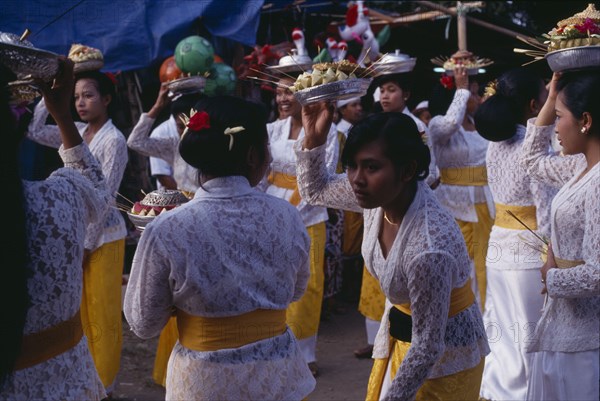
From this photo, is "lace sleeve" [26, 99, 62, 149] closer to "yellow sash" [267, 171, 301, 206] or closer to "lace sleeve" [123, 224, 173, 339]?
"yellow sash" [267, 171, 301, 206]

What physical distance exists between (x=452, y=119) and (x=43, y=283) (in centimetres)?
448

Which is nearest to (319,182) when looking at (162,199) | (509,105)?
(162,199)

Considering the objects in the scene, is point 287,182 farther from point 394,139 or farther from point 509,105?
point 394,139

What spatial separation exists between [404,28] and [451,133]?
4609 millimetres

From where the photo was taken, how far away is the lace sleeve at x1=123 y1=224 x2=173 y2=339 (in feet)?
8.07

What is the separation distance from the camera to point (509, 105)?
4.86m

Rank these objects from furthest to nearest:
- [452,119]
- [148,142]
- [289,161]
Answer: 1. [452,119]
2. [148,142]
3. [289,161]

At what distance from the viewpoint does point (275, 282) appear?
8.49ft

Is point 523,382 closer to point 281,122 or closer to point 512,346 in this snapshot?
point 512,346

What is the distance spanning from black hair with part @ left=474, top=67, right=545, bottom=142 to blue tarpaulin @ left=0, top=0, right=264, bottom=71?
3203 mm

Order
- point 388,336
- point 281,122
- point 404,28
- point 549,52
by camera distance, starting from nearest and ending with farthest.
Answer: point 388,336, point 549,52, point 281,122, point 404,28

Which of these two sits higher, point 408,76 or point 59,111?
point 59,111

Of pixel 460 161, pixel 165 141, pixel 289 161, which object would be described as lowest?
pixel 460 161

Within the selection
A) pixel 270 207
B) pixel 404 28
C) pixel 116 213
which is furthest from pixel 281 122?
pixel 404 28
